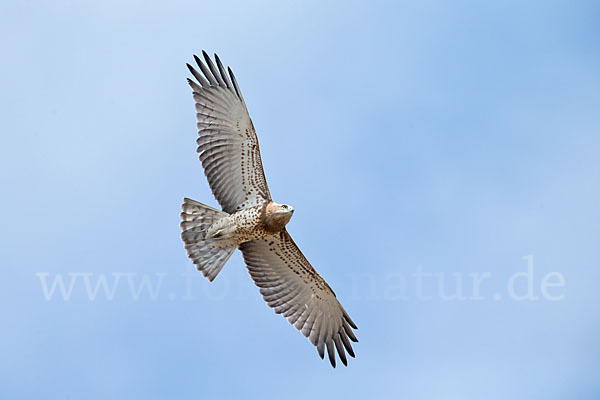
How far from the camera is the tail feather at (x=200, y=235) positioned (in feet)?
49.5

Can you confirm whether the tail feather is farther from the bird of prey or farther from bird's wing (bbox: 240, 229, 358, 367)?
bird's wing (bbox: 240, 229, 358, 367)

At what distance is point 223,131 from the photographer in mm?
14867

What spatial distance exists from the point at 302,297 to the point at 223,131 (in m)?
2.97

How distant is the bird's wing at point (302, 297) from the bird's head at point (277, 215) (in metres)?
Result: 0.78

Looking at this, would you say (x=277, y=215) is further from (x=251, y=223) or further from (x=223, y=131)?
(x=223, y=131)

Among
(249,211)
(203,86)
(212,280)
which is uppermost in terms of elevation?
(203,86)

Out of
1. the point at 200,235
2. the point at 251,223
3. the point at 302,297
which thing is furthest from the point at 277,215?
the point at 302,297

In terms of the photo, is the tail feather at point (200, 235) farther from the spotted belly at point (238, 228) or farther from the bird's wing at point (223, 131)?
the bird's wing at point (223, 131)

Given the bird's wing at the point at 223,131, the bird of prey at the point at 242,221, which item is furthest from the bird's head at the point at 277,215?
the bird's wing at the point at 223,131

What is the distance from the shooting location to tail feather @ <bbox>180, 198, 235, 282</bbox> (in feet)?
49.5

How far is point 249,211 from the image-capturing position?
14953mm

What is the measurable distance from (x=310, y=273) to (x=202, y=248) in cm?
175

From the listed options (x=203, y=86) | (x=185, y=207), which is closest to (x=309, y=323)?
(x=185, y=207)

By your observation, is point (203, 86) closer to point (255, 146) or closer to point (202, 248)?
point (255, 146)
